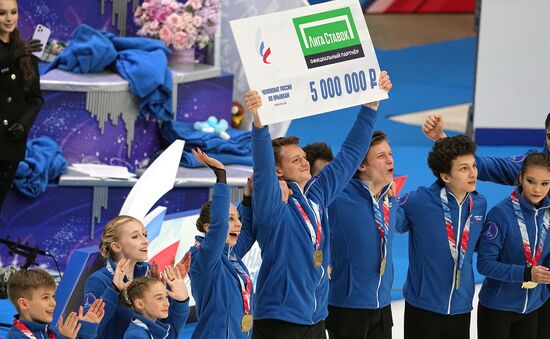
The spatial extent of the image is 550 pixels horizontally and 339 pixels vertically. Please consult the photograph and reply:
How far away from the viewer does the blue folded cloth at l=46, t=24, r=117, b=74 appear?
8.70 metres

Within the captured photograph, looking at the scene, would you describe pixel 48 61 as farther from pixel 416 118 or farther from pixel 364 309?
pixel 416 118

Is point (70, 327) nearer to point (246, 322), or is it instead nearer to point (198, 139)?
point (246, 322)

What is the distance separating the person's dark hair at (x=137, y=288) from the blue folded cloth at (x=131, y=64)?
365cm

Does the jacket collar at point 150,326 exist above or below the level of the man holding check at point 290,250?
below

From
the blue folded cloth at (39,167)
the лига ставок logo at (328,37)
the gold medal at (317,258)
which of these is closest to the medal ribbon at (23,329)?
the gold medal at (317,258)

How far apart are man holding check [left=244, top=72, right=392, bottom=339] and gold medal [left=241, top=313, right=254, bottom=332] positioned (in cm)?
10

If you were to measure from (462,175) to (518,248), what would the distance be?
0.45 m

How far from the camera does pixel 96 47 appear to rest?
872 cm

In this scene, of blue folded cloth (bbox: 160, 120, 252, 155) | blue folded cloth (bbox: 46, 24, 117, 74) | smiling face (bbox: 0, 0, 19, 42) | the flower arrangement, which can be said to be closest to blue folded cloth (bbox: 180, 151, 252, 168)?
blue folded cloth (bbox: 160, 120, 252, 155)

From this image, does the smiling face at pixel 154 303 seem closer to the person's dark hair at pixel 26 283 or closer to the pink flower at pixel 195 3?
the person's dark hair at pixel 26 283

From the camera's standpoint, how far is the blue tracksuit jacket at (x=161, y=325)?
4965 mm

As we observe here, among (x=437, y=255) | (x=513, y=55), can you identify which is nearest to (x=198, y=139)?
(x=437, y=255)

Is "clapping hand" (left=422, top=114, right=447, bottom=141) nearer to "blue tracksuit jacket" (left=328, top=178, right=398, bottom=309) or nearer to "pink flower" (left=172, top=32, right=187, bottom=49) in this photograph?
"blue tracksuit jacket" (left=328, top=178, right=398, bottom=309)

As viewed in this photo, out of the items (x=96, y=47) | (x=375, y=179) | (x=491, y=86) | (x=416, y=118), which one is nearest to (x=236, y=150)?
(x=96, y=47)
